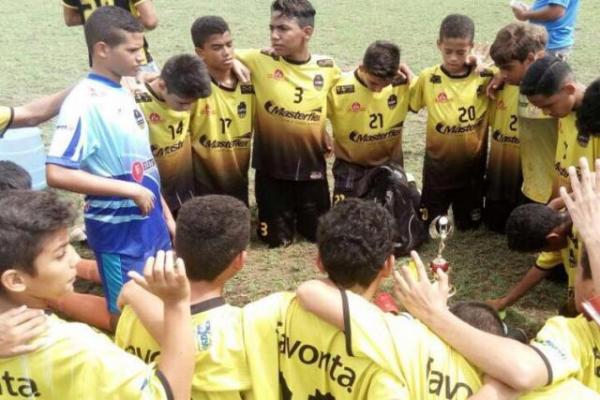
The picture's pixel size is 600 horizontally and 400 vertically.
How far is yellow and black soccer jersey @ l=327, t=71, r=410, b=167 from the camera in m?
5.56

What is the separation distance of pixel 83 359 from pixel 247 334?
0.66 metres

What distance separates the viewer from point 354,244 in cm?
274

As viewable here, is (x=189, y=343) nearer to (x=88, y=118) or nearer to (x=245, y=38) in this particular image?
(x=88, y=118)

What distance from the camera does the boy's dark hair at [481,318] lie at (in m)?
2.90

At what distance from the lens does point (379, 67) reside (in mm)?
5258

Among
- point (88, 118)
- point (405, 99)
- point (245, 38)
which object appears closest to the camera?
point (88, 118)

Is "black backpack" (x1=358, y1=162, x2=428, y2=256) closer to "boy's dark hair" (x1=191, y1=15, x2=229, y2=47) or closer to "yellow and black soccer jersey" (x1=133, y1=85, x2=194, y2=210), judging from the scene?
"yellow and black soccer jersey" (x1=133, y1=85, x2=194, y2=210)

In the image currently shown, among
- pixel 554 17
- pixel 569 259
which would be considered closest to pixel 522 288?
pixel 569 259

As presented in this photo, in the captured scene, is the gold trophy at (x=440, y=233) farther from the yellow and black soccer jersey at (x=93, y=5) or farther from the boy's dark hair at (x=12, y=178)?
the yellow and black soccer jersey at (x=93, y=5)

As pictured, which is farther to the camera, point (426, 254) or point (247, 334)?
point (426, 254)

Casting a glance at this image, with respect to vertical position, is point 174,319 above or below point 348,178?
above

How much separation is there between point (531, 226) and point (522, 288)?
1.03 m

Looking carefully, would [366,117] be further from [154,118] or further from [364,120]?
[154,118]

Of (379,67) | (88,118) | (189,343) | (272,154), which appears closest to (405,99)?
(379,67)
